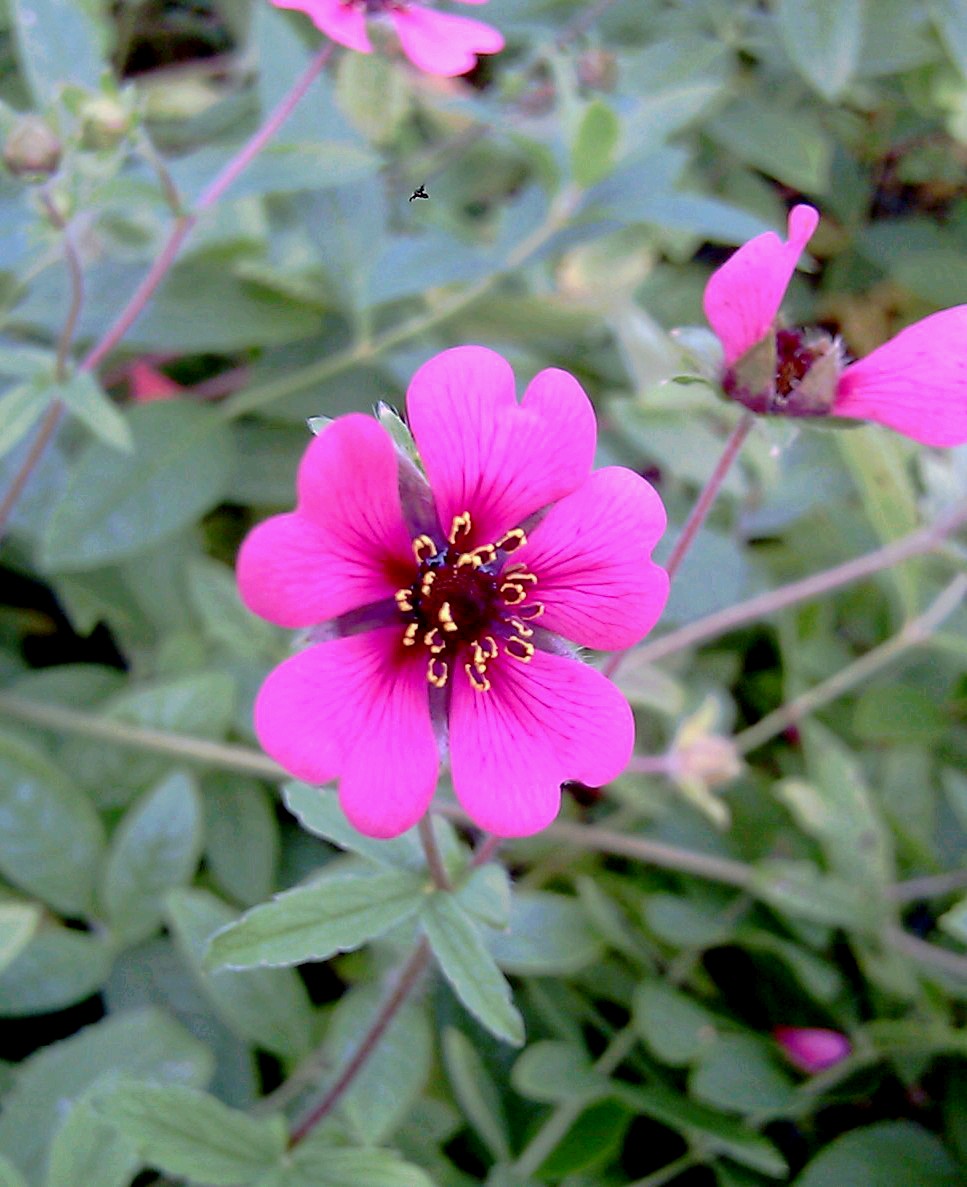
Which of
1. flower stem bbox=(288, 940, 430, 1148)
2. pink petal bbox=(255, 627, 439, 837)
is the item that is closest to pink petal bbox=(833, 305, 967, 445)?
pink petal bbox=(255, 627, 439, 837)

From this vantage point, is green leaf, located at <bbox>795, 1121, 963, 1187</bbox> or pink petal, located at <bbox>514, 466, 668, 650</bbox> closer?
pink petal, located at <bbox>514, 466, 668, 650</bbox>

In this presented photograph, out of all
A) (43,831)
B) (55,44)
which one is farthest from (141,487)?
(55,44)

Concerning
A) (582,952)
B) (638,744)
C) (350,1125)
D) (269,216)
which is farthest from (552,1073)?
(269,216)

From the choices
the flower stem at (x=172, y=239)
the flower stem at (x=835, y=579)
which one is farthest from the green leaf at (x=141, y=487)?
the flower stem at (x=835, y=579)

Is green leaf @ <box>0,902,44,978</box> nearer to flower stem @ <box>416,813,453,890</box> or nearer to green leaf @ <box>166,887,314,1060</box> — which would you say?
green leaf @ <box>166,887,314,1060</box>

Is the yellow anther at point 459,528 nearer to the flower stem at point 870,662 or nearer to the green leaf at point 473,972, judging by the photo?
the green leaf at point 473,972

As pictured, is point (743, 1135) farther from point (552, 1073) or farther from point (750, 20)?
point (750, 20)
